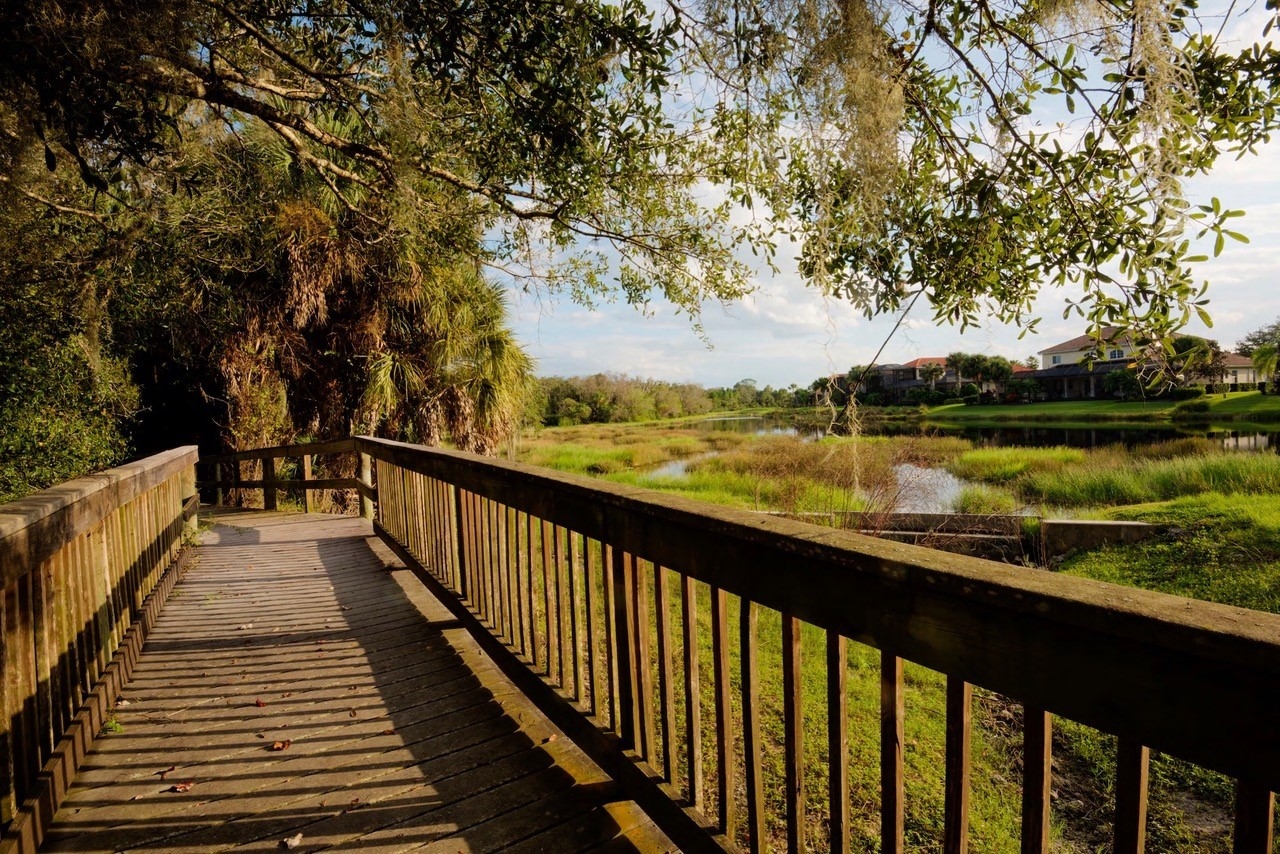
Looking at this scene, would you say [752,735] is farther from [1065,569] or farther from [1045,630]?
[1065,569]

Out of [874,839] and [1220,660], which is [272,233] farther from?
[1220,660]

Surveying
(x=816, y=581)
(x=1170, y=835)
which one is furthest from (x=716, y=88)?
(x=1170, y=835)

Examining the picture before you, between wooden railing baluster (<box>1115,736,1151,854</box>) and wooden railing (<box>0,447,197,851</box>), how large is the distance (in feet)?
8.63

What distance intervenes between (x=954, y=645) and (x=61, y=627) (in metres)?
3.15

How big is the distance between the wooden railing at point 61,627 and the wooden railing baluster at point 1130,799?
263 centimetres

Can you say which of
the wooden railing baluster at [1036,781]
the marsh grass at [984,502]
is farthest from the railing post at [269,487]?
the marsh grass at [984,502]

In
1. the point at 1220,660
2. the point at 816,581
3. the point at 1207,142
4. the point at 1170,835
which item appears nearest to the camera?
the point at 1220,660

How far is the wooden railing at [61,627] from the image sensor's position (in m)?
2.00

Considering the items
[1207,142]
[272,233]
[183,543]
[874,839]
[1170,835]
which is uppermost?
[272,233]

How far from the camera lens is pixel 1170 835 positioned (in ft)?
11.8

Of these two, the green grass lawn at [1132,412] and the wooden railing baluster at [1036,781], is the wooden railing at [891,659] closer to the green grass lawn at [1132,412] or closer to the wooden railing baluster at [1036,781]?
the wooden railing baluster at [1036,781]

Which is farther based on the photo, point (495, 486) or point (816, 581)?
point (495, 486)

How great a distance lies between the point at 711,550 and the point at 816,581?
1.16ft

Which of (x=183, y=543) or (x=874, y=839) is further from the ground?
(x=183, y=543)
